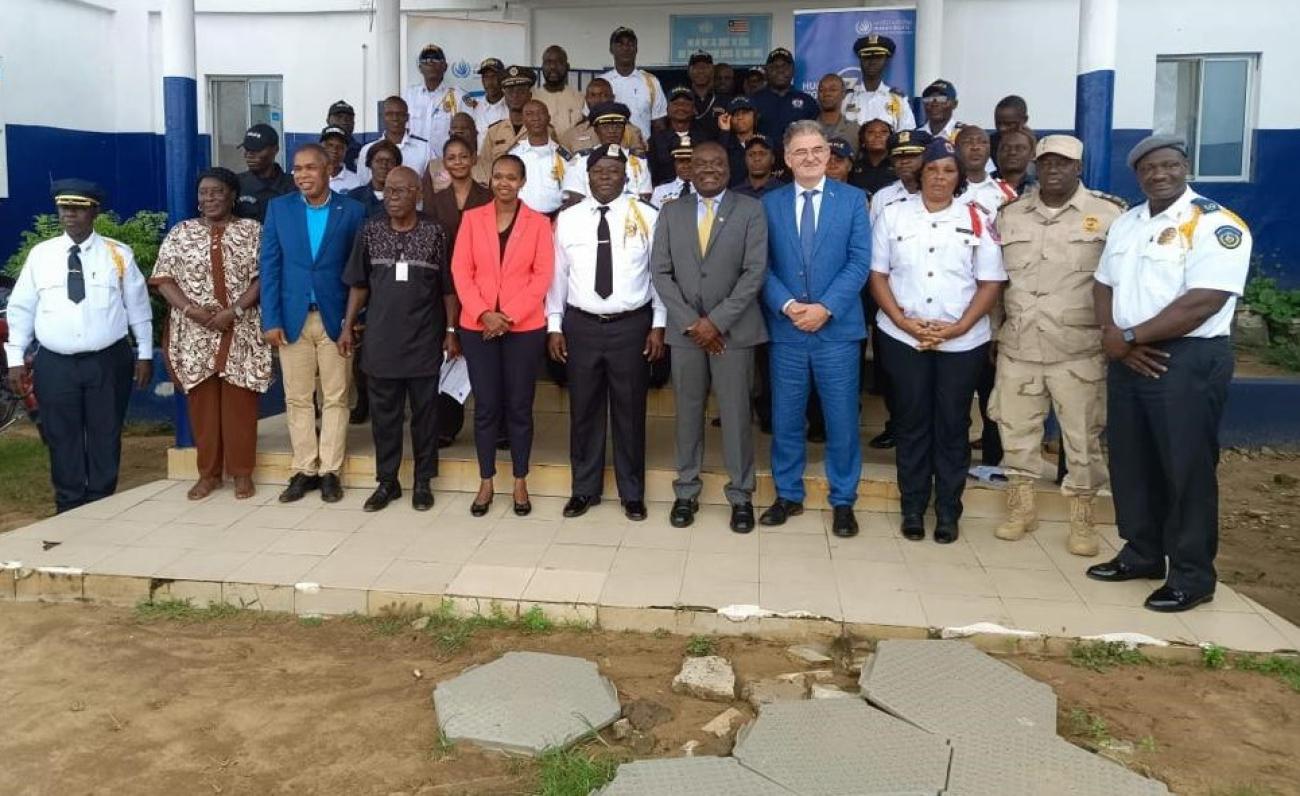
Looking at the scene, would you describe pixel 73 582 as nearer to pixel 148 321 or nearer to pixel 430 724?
pixel 148 321

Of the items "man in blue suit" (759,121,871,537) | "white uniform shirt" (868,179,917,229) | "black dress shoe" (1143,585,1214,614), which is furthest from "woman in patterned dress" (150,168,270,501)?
"black dress shoe" (1143,585,1214,614)

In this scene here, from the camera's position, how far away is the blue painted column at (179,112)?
19.5 feet

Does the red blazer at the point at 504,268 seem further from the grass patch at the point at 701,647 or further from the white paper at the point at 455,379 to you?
the grass patch at the point at 701,647

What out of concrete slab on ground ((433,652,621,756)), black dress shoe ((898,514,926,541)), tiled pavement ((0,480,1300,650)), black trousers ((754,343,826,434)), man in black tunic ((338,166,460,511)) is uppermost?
man in black tunic ((338,166,460,511))

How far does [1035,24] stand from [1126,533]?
6.59m

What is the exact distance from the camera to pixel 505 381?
5223mm

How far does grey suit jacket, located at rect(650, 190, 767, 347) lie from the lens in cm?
487

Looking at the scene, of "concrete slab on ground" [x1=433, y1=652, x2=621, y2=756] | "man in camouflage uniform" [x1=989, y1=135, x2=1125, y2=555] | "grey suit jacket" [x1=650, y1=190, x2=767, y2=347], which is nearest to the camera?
"concrete slab on ground" [x1=433, y1=652, x2=621, y2=756]

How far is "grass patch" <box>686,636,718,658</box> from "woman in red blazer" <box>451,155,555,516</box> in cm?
166

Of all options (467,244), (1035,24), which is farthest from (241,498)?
(1035,24)

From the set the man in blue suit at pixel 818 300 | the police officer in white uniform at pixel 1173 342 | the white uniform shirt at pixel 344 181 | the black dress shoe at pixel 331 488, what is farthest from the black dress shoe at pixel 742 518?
the white uniform shirt at pixel 344 181

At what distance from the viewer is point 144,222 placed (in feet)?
28.4

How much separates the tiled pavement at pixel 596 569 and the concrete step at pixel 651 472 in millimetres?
131

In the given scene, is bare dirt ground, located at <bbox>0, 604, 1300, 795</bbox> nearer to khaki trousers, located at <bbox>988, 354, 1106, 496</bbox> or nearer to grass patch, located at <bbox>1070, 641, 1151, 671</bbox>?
grass patch, located at <bbox>1070, 641, 1151, 671</bbox>
